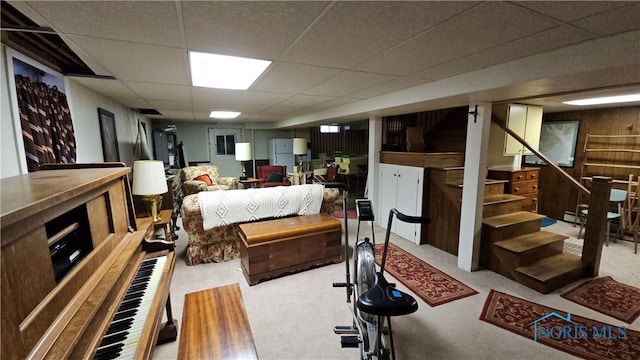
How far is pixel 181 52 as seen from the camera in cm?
173

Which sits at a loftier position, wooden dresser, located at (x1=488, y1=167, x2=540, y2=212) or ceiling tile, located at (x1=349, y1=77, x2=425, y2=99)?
ceiling tile, located at (x1=349, y1=77, x2=425, y2=99)

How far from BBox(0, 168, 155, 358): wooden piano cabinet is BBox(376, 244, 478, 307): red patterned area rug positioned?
2.49 meters

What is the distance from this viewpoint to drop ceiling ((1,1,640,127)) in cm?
118

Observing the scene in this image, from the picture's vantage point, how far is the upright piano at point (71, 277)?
2.12 feet

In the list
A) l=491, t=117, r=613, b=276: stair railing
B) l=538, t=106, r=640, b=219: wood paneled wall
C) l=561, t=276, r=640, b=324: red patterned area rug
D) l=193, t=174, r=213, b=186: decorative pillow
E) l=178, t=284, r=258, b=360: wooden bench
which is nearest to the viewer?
l=178, t=284, r=258, b=360: wooden bench

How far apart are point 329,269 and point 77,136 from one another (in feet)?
9.30

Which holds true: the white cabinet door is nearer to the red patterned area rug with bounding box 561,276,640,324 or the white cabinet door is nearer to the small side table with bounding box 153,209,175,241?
the red patterned area rug with bounding box 561,276,640,324

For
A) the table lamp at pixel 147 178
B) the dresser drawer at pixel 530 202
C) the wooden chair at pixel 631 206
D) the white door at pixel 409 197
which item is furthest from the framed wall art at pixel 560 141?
the table lamp at pixel 147 178

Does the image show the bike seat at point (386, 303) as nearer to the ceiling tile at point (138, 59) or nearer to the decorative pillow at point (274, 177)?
the ceiling tile at point (138, 59)

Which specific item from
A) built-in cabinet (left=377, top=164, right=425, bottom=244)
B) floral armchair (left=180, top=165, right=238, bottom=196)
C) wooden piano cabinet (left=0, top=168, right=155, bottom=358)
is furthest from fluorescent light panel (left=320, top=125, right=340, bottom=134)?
wooden piano cabinet (left=0, top=168, right=155, bottom=358)

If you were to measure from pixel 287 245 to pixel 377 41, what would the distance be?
215 cm

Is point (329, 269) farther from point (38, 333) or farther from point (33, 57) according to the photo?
point (33, 57)

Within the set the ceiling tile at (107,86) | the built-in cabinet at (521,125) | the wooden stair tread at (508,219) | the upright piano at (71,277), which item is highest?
the ceiling tile at (107,86)

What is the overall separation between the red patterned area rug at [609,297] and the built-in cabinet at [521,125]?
176cm
